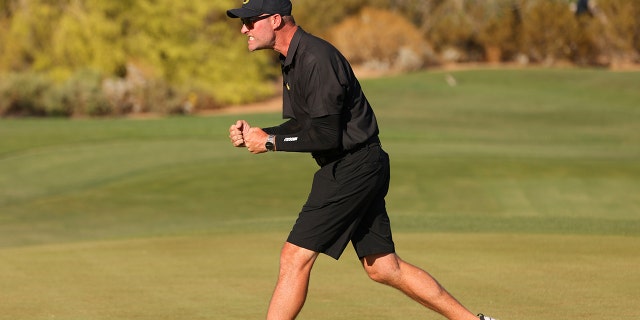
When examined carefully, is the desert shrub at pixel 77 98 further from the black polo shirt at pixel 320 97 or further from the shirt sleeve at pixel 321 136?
the shirt sleeve at pixel 321 136

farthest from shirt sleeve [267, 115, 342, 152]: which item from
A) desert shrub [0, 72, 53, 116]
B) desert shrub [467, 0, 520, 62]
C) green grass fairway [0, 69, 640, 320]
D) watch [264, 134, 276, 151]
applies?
desert shrub [467, 0, 520, 62]

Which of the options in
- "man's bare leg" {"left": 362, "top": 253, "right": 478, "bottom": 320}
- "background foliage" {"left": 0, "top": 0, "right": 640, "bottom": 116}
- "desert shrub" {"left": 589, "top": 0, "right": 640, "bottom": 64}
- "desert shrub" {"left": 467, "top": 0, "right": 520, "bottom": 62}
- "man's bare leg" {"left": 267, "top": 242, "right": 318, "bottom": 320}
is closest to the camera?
"man's bare leg" {"left": 267, "top": 242, "right": 318, "bottom": 320}

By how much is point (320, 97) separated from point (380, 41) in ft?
155

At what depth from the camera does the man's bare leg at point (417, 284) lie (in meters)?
7.03

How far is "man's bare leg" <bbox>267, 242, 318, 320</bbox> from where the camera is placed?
22.0 feet

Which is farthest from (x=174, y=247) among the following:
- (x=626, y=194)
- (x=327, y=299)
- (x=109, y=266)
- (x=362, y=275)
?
(x=626, y=194)

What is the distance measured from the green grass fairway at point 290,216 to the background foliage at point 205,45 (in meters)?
4.21

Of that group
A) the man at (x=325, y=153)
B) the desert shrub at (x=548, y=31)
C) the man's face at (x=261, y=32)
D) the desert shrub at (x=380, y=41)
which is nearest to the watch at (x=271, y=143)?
the man at (x=325, y=153)

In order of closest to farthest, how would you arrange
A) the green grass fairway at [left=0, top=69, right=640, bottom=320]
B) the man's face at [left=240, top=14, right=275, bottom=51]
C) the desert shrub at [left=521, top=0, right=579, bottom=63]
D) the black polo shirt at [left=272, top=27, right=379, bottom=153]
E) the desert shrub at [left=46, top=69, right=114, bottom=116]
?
the black polo shirt at [left=272, top=27, right=379, bottom=153] < the man's face at [left=240, top=14, right=275, bottom=51] < the green grass fairway at [left=0, top=69, right=640, bottom=320] < the desert shrub at [left=46, top=69, right=114, bottom=116] < the desert shrub at [left=521, top=0, right=579, bottom=63]

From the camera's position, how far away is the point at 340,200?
6.81m

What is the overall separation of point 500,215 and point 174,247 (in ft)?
19.5

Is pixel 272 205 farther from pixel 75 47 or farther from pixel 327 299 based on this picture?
pixel 75 47

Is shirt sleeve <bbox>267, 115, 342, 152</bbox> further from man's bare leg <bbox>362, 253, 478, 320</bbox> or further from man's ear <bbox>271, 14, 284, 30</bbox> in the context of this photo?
man's bare leg <bbox>362, 253, 478, 320</bbox>

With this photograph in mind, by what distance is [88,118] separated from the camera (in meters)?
40.4
